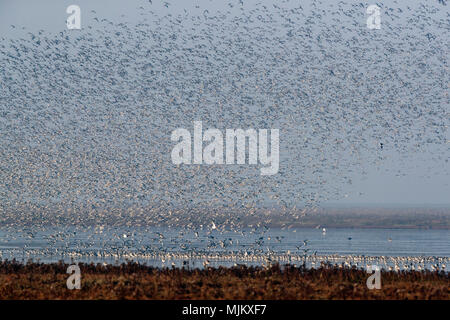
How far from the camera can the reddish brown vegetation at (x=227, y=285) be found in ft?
85.7

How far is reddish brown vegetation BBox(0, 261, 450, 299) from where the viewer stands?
2612 cm

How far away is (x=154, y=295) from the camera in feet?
85.8

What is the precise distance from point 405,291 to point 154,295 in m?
7.75

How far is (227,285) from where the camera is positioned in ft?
95.2

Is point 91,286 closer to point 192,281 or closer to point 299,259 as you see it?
point 192,281

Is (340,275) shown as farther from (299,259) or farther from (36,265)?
(299,259)

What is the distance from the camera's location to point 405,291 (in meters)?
27.3
